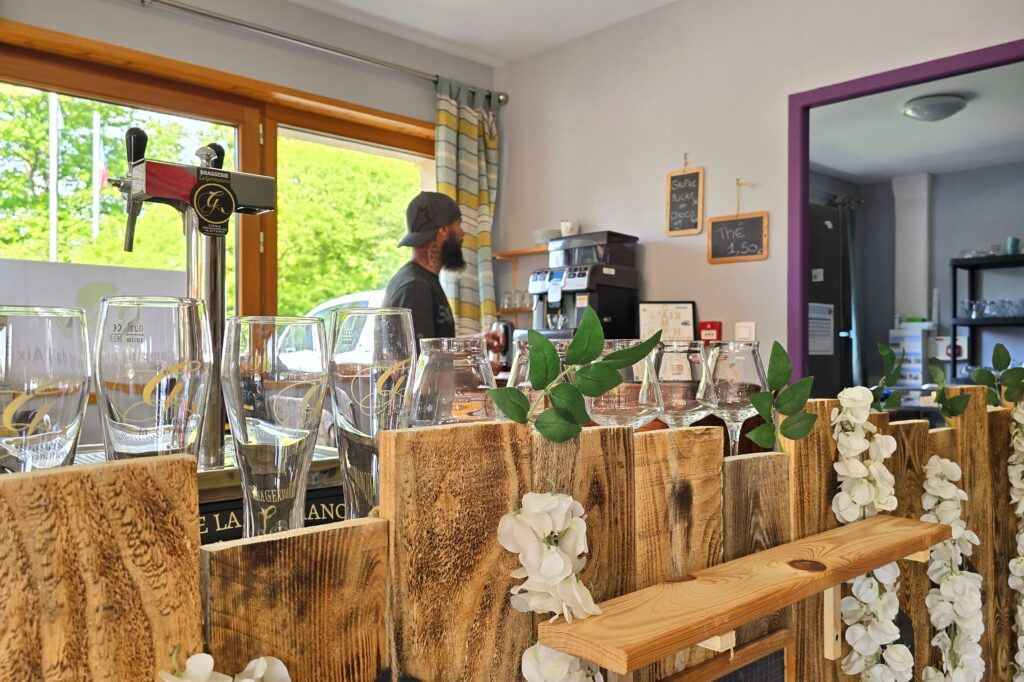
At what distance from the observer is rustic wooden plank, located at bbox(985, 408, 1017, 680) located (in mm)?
1496

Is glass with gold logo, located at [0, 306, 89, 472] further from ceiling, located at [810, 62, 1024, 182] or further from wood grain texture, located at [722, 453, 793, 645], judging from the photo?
ceiling, located at [810, 62, 1024, 182]

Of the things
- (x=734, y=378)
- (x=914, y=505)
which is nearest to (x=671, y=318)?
(x=914, y=505)

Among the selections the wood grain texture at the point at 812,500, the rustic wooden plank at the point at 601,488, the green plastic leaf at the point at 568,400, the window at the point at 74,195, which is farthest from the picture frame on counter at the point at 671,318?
the green plastic leaf at the point at 568,400

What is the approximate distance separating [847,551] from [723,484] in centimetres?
17

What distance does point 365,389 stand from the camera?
72 centimetres

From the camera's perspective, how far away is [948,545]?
1254mm

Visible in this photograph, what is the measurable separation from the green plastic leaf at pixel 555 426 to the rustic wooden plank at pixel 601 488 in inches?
0.9

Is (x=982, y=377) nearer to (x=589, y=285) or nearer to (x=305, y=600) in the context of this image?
(x=305, y=600)

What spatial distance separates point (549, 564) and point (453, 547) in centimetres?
8

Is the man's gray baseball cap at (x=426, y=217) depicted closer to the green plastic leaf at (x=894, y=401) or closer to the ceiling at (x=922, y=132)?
the ceiling at (x=922, y=132)

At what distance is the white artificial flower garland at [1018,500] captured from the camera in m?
1.48

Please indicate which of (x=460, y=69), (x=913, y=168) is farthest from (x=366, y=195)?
(x=913, y=168)

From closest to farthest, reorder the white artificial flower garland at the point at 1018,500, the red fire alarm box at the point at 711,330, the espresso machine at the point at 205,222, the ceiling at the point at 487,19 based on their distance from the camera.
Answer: the espresso machine at the point at 205,222
the white artificial flower garland at the point at 1018,500
the red fire alarm box at the point at 711,330
the ceiling at the point at 487,19

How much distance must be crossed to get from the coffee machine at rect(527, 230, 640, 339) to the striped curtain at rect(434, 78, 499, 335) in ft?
1.84
